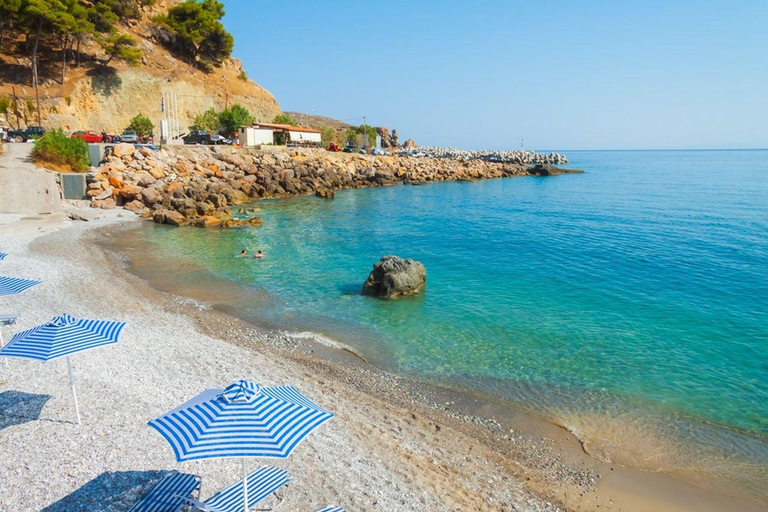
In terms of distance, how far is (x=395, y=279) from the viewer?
20.3 m

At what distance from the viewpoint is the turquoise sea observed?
12.1 meters

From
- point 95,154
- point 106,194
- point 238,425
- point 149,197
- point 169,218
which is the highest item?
point 95,154

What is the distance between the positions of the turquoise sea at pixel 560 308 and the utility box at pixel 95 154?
41.8 ft

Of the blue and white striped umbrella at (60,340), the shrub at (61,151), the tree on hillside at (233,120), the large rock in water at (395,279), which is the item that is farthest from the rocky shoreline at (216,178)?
the blue and white striped umbrella at (60,340)

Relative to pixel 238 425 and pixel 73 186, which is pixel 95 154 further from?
pixel 238 425

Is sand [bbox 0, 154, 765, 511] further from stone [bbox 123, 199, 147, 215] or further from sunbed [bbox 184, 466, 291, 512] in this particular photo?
stone [bbox 123, 199, 147, 215]

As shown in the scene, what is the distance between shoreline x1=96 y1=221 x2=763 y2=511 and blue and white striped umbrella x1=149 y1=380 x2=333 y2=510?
5324 millimetres

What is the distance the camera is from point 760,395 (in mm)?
13242

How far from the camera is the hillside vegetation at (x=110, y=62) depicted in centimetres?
5366

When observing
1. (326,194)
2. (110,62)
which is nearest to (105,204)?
(326,194)

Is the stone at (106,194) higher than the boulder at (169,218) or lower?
higher

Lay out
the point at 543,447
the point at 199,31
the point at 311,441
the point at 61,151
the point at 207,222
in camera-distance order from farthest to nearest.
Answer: the point at 199,31 < the point at 61,151 < the point at 207,222 < the point at 543,447 < the point at 311,441

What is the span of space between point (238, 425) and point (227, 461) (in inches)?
109

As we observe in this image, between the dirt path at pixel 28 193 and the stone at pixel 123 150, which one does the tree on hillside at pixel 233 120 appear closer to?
the stone at pixel 123 150
